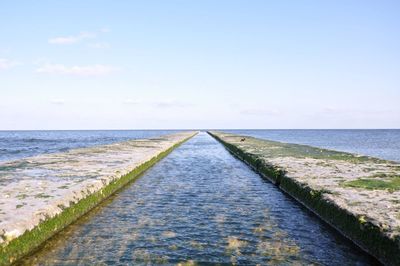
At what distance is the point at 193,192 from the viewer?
49.8ft

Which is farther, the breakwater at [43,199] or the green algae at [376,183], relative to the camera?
the green algae at [376,183]

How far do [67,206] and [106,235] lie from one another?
164 cm

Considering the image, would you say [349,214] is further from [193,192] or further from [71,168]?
[71,168]

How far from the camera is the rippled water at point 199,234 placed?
303 inches

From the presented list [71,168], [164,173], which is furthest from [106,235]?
[164,173]

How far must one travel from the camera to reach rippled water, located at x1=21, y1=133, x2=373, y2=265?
7.68 meters

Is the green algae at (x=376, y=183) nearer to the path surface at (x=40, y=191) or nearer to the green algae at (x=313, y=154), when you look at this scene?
the green algae at (x=313, y=154)

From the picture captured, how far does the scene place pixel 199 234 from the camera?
366 inches

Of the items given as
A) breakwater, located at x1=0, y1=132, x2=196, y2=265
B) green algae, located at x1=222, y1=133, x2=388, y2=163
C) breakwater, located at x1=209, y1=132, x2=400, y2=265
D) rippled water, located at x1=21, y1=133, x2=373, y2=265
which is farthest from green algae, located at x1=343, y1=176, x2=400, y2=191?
breakwater, located at x1=0, y1=132, x2=196, y2=265

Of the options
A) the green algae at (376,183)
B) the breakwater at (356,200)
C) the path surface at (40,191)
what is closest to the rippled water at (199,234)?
the breakwater at (356,200)

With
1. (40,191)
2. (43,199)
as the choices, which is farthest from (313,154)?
(43,199)

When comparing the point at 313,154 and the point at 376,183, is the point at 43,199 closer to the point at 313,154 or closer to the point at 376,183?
the point at 376,183

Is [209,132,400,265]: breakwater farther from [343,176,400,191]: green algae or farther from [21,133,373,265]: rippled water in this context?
[21,133,373,265]: rippled water

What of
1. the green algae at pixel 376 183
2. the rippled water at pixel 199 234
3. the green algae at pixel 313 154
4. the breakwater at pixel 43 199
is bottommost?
the rippled water at pixel 199 234
